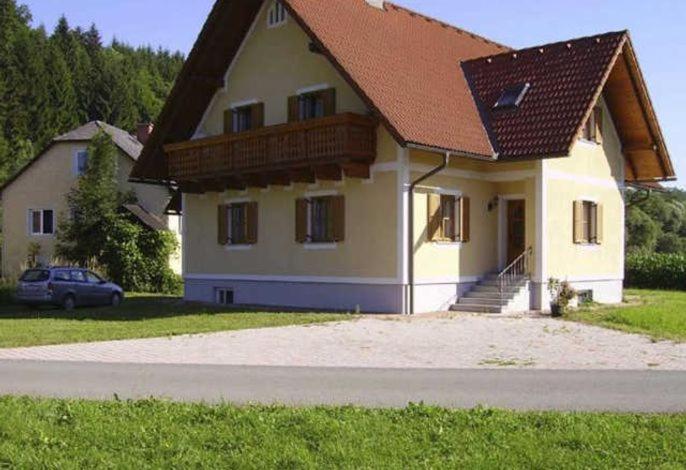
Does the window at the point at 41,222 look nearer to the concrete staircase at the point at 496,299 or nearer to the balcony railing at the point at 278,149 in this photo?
the balcony railing at the point at 278,149

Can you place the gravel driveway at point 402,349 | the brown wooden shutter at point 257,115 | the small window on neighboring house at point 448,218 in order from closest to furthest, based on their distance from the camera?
the gravel driveway at point 402,349
the small window on neighboring house at point 448,218
the brown wooden shutter at point 257,115

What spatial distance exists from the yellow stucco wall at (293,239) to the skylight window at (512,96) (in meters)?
4.77

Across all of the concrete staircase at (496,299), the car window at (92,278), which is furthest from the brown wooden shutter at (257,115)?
the concrete staircase at (496,299)

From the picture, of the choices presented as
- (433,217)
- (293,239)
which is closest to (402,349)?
(433,217)

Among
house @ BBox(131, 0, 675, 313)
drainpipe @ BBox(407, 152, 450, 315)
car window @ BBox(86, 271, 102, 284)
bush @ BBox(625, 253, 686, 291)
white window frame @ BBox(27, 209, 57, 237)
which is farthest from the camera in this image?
white window frame @ BBox(27, 209, 57, 237)

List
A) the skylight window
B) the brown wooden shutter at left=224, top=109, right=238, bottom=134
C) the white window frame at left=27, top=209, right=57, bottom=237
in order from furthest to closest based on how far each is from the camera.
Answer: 1. the white window frame at left=27, top=209, right=57, bottom=237
2. the brown wooden shutter at left=224, top=109, right=238, bottom=134
3. the skylight window

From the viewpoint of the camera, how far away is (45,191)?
46250 millimetres

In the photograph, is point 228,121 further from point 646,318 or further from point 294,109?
point 646,318

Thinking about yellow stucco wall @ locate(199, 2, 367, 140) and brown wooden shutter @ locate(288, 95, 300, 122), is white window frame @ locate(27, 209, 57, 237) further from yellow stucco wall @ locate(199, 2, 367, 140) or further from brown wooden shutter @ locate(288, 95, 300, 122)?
brown wooden shutter @ locate(288, 95, 300, 122)

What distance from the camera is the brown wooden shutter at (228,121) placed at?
27406 millimetres

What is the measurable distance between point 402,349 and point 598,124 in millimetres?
14655

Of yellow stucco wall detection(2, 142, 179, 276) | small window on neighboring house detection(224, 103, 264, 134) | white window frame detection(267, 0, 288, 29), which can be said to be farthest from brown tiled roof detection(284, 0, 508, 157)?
yellow stucco wall detection(2, 142, 179, 276)

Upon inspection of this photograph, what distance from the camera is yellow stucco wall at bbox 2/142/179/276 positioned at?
45469mm

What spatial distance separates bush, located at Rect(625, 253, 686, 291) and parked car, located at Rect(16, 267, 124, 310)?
22.7 metres
